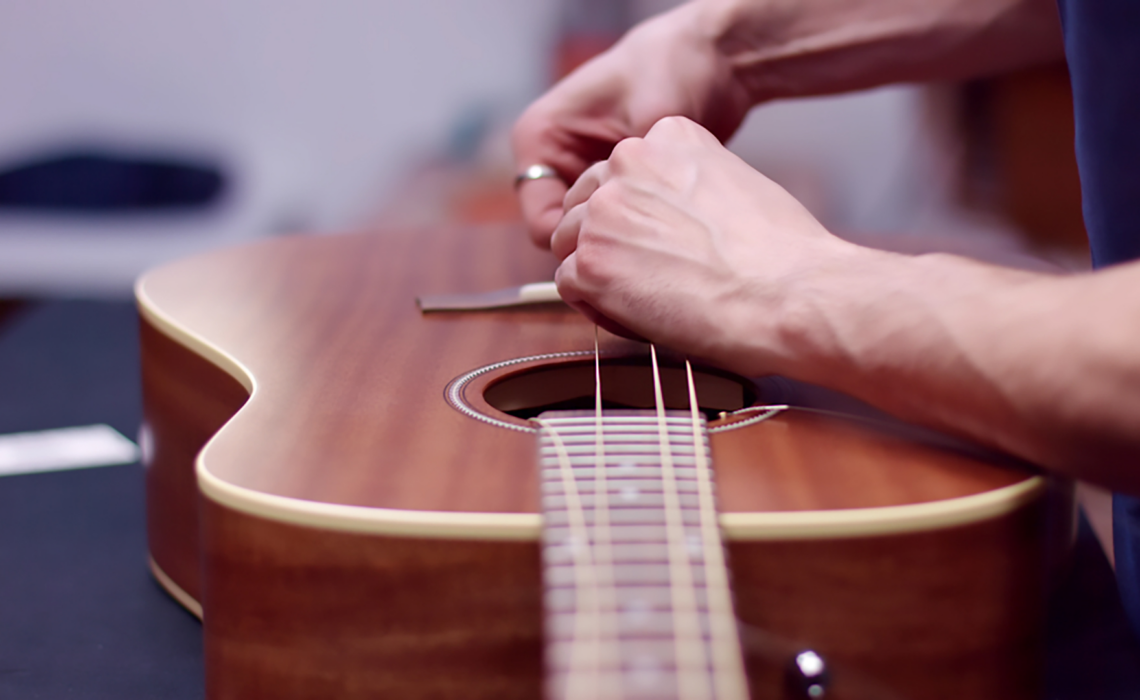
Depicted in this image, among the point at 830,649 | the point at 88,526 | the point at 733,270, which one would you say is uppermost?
the point at 733,270

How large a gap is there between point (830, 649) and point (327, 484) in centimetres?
21

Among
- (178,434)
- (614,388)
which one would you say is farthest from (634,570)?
(178,434)

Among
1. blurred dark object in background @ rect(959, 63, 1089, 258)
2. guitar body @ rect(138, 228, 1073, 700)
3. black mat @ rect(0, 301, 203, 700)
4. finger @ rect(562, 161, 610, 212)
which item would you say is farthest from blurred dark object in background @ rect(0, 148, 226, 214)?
guitar body @ rect(138, 228, 1073, 700)

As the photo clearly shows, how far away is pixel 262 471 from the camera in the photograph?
1.36 feet

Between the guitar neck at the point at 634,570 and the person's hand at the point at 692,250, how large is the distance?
65mm

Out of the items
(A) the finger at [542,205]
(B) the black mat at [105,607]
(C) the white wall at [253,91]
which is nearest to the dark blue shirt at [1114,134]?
(B) the black mat at [105,607]

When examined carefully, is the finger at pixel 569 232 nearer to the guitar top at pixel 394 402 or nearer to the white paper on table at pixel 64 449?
the guitar top at pixel 394 402

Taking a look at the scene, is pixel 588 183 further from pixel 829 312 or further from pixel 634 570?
pixel 634 570

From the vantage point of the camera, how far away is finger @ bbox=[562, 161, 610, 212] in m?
0.62

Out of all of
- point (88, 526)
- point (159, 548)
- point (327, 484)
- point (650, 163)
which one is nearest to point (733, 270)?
point (650, 163)

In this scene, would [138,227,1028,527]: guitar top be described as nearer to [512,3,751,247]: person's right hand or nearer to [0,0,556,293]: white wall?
[512,3,751,247]: person's right hand

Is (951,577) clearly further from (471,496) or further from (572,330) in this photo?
(572,330)

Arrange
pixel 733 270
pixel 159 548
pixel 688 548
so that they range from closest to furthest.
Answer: pixel 688 548 < pixel 733 270 < pixel 159 548

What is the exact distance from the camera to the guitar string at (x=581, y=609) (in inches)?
11.2
